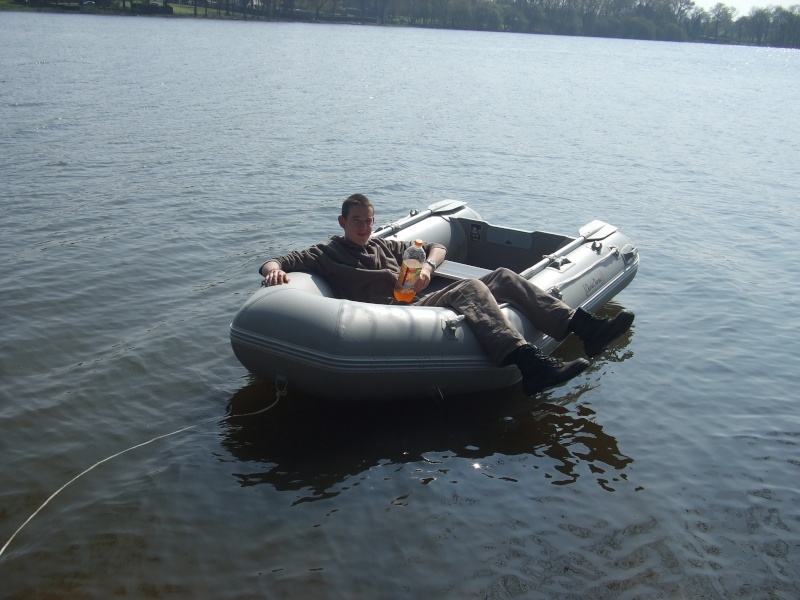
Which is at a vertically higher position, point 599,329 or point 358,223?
point 358,223

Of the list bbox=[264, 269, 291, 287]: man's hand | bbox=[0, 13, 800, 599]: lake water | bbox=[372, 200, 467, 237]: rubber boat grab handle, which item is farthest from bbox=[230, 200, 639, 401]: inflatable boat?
bbox=[372, 200, 467, 237]: rubber boat grab handle

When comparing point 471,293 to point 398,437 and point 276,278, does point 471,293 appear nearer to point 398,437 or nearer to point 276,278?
point 398,437

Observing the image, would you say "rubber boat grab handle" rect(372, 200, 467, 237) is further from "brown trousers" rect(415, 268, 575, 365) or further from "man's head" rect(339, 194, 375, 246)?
"brown trousers" rect(415, 268, 575, 365)

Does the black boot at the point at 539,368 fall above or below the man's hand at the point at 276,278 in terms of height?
below

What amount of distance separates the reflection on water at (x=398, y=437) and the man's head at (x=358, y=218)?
3.79 ft

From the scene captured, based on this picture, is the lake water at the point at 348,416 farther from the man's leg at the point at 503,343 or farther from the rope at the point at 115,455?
the man's leg at the point at 503,343

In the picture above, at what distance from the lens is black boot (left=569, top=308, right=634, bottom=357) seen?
5664mm

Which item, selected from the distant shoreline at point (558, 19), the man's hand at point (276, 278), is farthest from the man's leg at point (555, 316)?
the distant shoreline at point (558, 19)

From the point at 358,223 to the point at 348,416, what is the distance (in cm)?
131

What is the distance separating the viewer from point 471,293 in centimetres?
568

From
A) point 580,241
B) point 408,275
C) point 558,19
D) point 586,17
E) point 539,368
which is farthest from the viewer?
point 586,17

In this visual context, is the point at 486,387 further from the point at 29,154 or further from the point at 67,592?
the point at 29,154

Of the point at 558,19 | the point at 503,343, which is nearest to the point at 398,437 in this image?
the point at 503,343

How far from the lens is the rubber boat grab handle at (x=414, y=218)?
24.1 feet
